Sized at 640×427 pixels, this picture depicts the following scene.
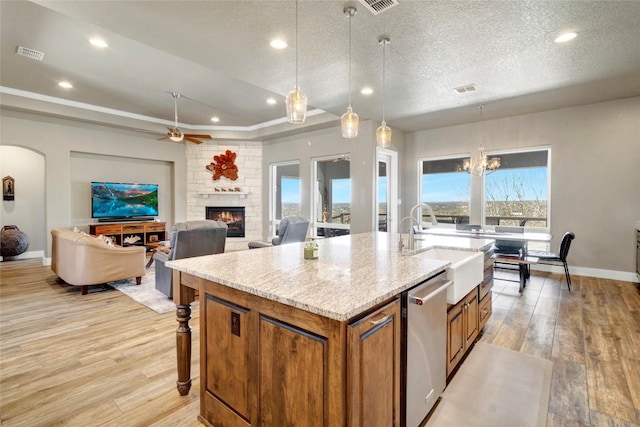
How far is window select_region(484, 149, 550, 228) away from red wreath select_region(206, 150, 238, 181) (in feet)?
19.6

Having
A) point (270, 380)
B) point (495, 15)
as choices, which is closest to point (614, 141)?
point (495, 15)

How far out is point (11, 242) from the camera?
5980mm

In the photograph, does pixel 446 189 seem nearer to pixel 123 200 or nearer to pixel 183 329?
pixel 183 329

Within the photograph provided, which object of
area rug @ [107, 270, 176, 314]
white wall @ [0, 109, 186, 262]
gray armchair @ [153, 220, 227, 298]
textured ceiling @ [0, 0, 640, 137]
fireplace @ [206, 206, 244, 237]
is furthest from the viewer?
fireplace @ [206, 206, 244, 237]

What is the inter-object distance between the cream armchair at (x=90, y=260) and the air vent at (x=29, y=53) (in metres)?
2.34

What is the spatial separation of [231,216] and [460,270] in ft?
22.2

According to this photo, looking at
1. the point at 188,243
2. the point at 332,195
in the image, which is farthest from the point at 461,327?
the point at 332,195

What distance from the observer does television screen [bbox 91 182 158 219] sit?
6.69 meters

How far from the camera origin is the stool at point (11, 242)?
5.94m

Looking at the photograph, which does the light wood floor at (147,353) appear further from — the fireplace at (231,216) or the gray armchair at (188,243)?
the fireplace at (231,216)

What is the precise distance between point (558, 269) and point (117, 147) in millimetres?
9375

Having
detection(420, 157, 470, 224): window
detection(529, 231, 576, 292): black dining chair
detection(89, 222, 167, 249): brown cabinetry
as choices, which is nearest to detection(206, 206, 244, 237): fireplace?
detection(89, 222, 167, 249): brown cabinetry

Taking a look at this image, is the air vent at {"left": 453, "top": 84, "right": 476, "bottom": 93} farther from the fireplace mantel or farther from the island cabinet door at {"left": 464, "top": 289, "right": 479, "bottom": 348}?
the fireplace mantel

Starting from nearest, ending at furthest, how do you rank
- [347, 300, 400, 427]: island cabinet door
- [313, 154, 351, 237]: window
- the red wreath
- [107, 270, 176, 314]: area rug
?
[347, 300, 400, 427]: island cabinet door < [107, 270, 176, 314]: area rug < [313, 154, 351, 237]: window < the red wreath
